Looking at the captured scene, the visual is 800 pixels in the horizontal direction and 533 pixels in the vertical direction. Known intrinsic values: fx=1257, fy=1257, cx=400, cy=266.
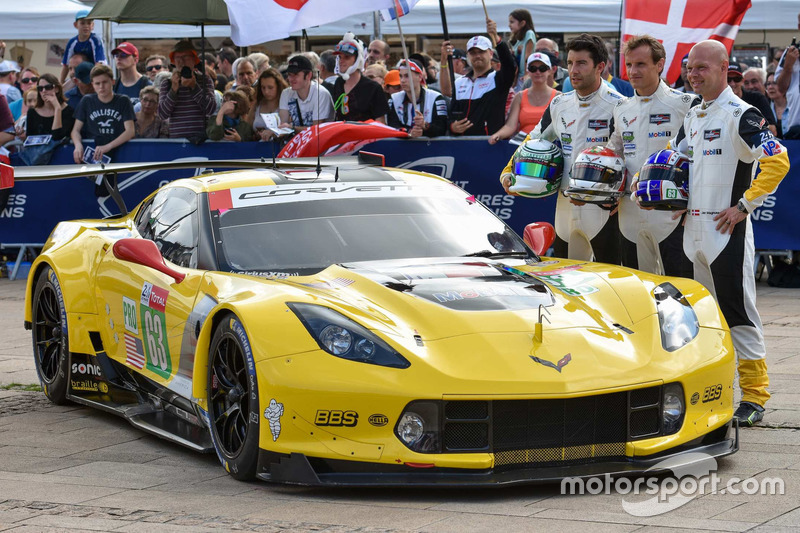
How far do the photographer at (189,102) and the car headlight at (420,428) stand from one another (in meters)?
8.40

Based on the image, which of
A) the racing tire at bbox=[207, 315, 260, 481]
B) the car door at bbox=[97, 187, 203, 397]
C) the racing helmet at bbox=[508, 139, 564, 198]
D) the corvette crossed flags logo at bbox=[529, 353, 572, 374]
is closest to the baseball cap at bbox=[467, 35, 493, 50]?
the racing helmet at bbox=[508, 139, 564, 198]

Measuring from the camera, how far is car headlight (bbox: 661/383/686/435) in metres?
5.04

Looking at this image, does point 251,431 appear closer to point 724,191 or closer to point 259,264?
point 259,264

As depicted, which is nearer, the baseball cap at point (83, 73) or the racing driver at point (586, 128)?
the racing driver at point (586, 128)

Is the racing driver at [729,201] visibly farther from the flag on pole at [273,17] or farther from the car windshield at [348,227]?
the flag on pole at [273,17]

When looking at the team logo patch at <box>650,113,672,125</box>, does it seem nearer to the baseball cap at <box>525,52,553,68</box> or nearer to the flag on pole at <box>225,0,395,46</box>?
the baseball cap at <box>525,52,553,68</box>

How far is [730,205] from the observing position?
6398 mm

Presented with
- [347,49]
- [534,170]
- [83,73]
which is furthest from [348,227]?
[83,73]

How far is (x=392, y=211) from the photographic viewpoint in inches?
249

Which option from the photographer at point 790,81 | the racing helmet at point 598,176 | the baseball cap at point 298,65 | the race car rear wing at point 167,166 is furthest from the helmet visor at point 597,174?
the baseball cap at point 298,65

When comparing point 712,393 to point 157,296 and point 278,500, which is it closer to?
point 278,500

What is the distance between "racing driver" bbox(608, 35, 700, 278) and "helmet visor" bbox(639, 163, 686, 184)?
48cm

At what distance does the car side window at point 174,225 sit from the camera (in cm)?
624

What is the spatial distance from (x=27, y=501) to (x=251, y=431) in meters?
0.93
